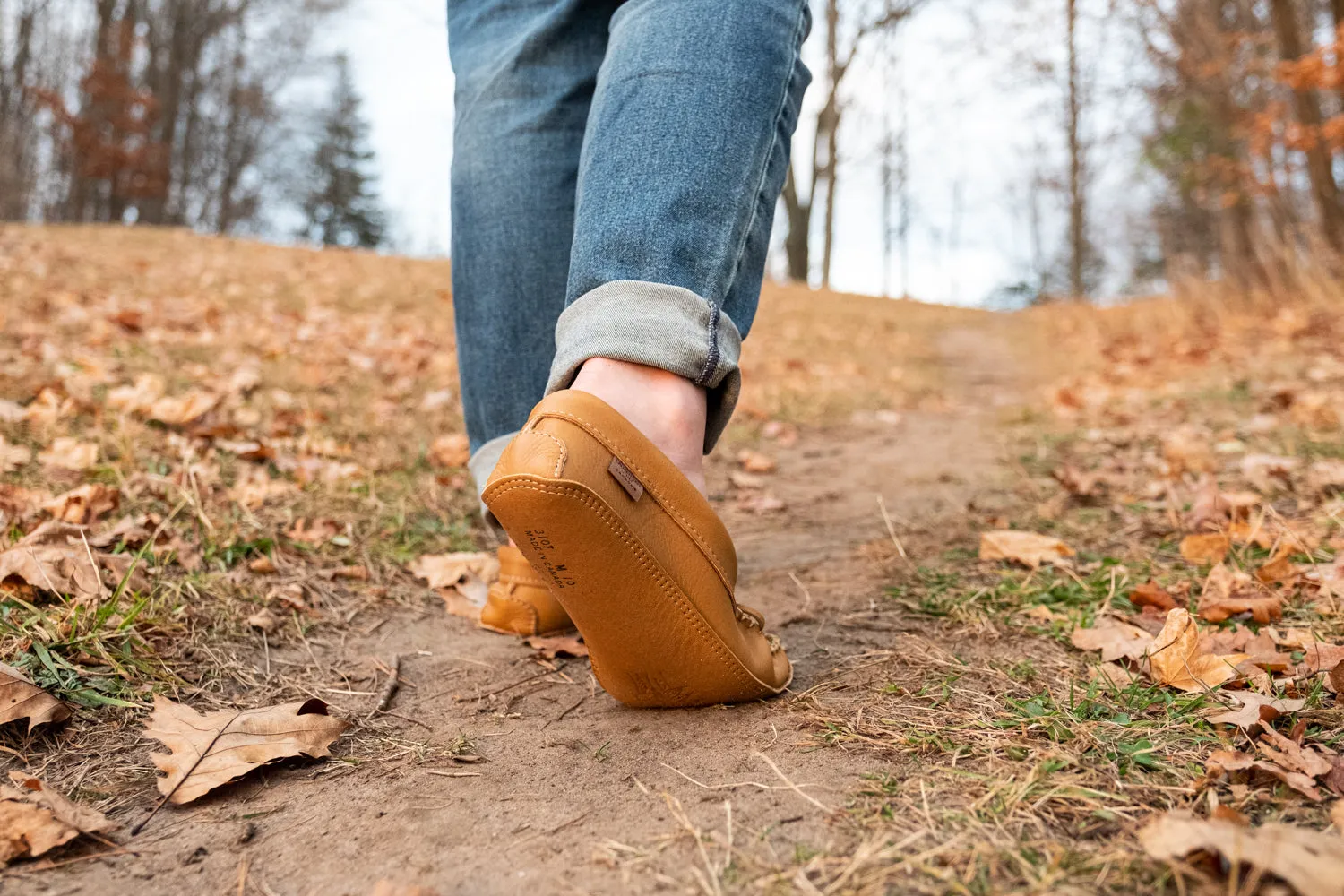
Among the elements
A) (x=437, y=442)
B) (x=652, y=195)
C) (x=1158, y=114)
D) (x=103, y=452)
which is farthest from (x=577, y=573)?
(x=1158, y=114)

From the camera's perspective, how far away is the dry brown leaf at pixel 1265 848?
529 mm

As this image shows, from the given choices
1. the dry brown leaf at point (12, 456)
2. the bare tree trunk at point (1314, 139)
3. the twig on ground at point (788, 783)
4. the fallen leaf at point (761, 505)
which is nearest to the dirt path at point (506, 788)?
the twig on ground at point (788, 783)

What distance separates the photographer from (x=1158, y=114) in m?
12.1

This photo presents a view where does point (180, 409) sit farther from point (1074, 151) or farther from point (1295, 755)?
point (1074, 151)

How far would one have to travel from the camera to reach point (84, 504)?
4.73ft

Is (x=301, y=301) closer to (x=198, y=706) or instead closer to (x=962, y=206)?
(x=198, y=706)

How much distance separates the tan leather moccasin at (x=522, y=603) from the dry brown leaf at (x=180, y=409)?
1.23 meters

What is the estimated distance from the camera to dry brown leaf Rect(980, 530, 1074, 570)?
4.91 ft

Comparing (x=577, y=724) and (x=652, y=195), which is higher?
(x=652, y=195)

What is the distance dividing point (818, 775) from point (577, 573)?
313 mm

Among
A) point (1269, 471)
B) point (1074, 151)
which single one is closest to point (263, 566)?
point (1269, 471)

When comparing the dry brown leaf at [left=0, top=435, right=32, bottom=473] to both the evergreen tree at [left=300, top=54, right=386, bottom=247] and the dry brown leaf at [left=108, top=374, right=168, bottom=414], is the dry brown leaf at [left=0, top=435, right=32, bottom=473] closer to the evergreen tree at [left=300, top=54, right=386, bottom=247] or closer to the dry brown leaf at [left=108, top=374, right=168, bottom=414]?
the dry brown leaf at [left=108, top=374, right=168, bottom=414]

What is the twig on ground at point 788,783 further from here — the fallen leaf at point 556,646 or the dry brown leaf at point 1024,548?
the dry brown leaf at point 1024,548

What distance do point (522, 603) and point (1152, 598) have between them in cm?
96
